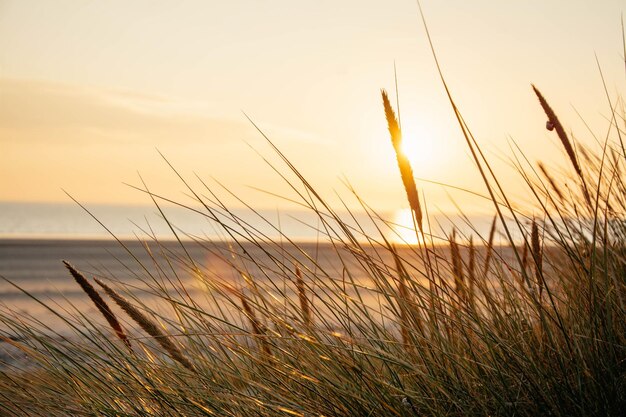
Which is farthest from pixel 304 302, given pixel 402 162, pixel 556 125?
pixel 556 125

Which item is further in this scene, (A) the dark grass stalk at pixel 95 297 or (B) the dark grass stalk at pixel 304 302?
(B) the dark grass stalk at pixel 304 302

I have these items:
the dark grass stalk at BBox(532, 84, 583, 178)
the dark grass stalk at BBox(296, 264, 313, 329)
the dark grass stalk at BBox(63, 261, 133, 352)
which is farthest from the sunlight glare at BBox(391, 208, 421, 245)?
the dark grass stalk at BBox(63, 261, 133, 352)

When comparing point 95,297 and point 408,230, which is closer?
point 95,297

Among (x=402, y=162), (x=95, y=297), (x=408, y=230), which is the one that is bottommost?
(x=95, y=297)

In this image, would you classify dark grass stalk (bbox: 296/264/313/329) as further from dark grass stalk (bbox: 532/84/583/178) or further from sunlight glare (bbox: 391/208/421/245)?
dark grass stalk (bbox: 532/84/583/178)

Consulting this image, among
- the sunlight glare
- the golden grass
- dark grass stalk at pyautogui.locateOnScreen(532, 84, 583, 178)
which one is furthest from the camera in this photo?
dark grass stalk at pyautogui.locateOnScreen(532, 84, 583, 178)

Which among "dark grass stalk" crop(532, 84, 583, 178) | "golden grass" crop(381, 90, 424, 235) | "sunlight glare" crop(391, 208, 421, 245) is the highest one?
"dark grass stalk" crop(532, 84, 583, 178)

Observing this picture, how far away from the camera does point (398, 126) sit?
1709mm

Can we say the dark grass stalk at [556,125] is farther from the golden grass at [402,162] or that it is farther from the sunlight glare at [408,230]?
the golden grass at [402,162]

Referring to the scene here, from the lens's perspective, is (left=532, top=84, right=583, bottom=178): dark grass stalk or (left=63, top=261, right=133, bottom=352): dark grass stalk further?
(left=532, top=84, right=583, bottom=178): dark grass stalk

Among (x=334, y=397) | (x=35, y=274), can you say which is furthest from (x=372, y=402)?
(x=35, y=274)

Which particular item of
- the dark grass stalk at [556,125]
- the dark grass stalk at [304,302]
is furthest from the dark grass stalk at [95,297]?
the dark grass stalk at [556,125]

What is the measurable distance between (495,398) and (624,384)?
311mm

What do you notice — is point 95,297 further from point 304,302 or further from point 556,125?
point 556,125
